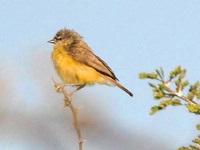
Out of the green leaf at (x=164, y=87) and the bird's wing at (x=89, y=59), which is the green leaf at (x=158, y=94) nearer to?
the green leaf at (x=164, y=87)

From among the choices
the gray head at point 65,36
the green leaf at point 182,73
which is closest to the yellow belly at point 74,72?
the gray head at point 65,36

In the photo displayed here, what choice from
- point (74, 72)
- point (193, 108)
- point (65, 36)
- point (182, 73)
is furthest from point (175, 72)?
point (65, 36)

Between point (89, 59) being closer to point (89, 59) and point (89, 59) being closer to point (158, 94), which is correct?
point (89, 59)

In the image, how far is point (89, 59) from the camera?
9.68m

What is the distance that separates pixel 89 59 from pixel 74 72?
1.42 ft

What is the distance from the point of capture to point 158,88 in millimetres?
4168

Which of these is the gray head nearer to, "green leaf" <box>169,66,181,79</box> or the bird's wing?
the bird's wing

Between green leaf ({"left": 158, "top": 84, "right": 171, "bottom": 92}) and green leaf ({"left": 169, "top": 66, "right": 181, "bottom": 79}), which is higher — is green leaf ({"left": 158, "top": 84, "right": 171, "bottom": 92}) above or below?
below

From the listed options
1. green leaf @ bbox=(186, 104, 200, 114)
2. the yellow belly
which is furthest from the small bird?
green leaf @ bbox=(186, 104, 200, 114)

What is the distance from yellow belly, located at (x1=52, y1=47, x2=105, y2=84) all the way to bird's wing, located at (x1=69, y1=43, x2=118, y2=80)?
0.08 meters

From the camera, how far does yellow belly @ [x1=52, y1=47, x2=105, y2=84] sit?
9.33 meters

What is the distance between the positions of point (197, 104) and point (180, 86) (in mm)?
226

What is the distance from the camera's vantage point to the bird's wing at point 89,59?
9.42m

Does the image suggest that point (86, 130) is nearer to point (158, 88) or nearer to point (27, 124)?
point (27, 124)
